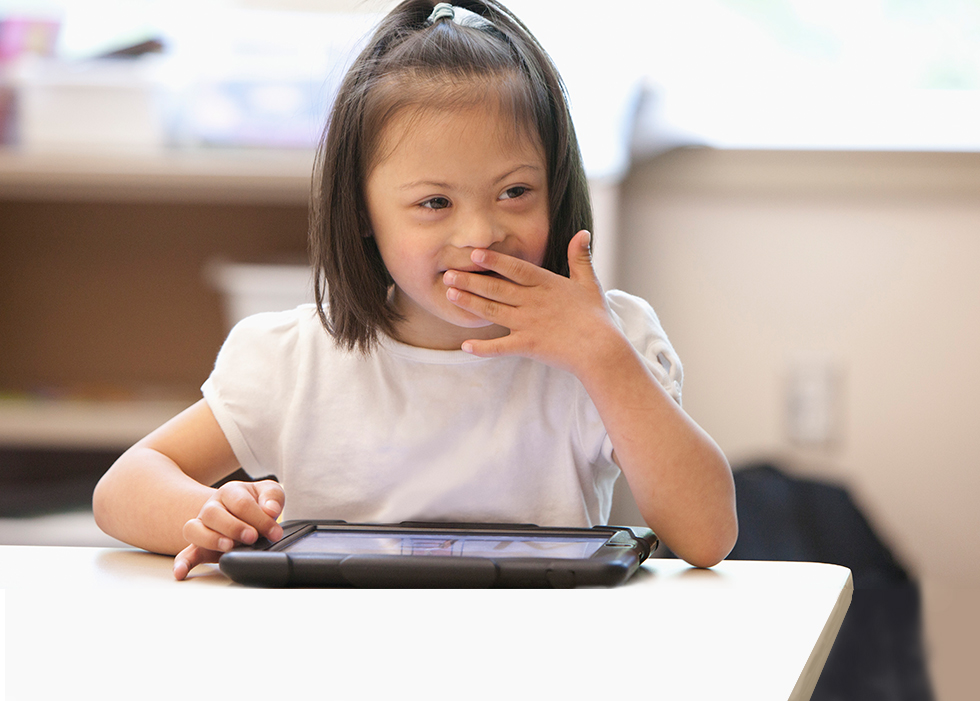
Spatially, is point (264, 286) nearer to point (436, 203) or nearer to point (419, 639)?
point (436, 203)

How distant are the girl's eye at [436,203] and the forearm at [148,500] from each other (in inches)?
10.0

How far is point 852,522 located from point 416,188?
1253 millimetres

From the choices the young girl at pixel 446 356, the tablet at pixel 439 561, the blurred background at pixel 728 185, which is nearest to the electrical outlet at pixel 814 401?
the blurred background at pixel 728 185

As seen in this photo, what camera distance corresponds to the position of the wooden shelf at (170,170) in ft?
5.53

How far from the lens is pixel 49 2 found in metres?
2.05

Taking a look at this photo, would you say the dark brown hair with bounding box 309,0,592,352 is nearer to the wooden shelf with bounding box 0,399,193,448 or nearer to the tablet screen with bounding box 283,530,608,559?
the tablet screen with bounding box 283,530,608,559

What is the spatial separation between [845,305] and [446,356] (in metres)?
1.18

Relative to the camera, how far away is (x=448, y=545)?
22.6 inches

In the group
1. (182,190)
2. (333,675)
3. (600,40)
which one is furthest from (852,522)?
(333,675)

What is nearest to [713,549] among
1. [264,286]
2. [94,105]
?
[264,286]

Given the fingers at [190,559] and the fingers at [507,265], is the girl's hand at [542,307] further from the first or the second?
the fingers at [190,559]

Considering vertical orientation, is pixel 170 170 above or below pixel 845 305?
above

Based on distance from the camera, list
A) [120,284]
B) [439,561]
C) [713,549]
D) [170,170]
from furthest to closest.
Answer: [120,284], [170,170], [713,549], [439,561]

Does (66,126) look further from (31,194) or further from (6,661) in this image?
(6,661)
